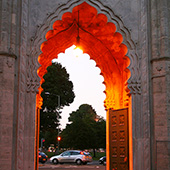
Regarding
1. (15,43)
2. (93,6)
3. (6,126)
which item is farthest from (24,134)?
(93,6)

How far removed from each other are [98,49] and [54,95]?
66.6 feet

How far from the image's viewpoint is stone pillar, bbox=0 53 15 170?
31.0 feet

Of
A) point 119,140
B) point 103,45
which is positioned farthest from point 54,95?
point 119,140

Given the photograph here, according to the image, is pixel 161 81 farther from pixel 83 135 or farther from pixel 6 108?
pixel 83 135

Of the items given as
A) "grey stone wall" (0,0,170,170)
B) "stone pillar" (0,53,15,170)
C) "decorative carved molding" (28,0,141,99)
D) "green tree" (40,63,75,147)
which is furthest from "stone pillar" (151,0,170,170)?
"green tree" (40,63,75,147)

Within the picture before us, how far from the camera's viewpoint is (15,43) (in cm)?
1020

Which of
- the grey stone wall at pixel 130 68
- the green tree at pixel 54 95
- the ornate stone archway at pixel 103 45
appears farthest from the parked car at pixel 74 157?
the grey stone wall at pixel 130 68

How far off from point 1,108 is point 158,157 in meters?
4.37

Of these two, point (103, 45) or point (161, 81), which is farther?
point (103, 45)

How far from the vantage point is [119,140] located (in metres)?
11.7

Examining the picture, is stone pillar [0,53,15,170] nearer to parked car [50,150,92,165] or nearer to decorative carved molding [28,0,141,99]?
decorative carved molding [28,0,141,99]

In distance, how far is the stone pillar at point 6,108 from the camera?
9.45 meters

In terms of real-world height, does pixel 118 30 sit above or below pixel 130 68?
above

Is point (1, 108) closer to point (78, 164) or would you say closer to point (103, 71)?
point (103, 71)
